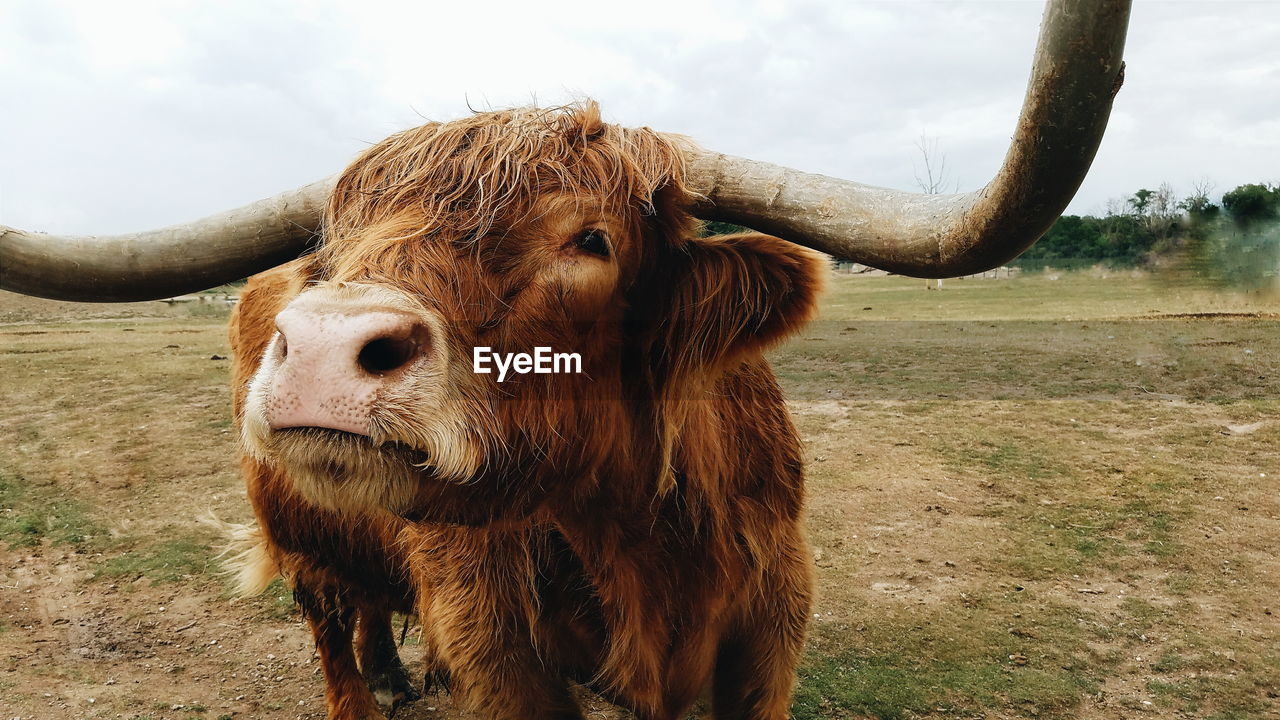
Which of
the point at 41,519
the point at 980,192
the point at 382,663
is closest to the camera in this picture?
the point at 980,192

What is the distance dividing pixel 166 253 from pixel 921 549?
4.84 m

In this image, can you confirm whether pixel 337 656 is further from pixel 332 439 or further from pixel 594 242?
pixel 594 242

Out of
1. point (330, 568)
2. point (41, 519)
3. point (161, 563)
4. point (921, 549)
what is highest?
point (330, 568)

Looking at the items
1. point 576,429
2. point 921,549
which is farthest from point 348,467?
point 921,549

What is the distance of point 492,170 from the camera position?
197 centimetres

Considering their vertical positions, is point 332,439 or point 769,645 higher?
point 332,439

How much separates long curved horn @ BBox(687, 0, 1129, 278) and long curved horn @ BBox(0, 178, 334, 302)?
1.33 m

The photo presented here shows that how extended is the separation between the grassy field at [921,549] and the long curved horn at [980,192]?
0.32 m

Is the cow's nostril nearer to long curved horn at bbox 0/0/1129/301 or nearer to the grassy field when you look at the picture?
long curved horn at bbox 0/0/1129/301

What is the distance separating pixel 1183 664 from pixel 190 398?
10.8 m

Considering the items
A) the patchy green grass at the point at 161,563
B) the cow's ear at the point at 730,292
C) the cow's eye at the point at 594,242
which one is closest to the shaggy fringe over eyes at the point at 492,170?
the cow's eye at the point at 594,242

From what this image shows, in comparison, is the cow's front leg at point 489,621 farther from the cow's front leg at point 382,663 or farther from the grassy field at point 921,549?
the cow's front leg at point 382,663

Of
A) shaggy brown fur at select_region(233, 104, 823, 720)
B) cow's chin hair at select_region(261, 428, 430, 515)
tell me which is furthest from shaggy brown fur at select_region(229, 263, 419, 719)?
cow's chin hair at select_region(261, 428, 430, 515)

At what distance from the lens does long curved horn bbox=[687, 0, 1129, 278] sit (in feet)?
4.56
